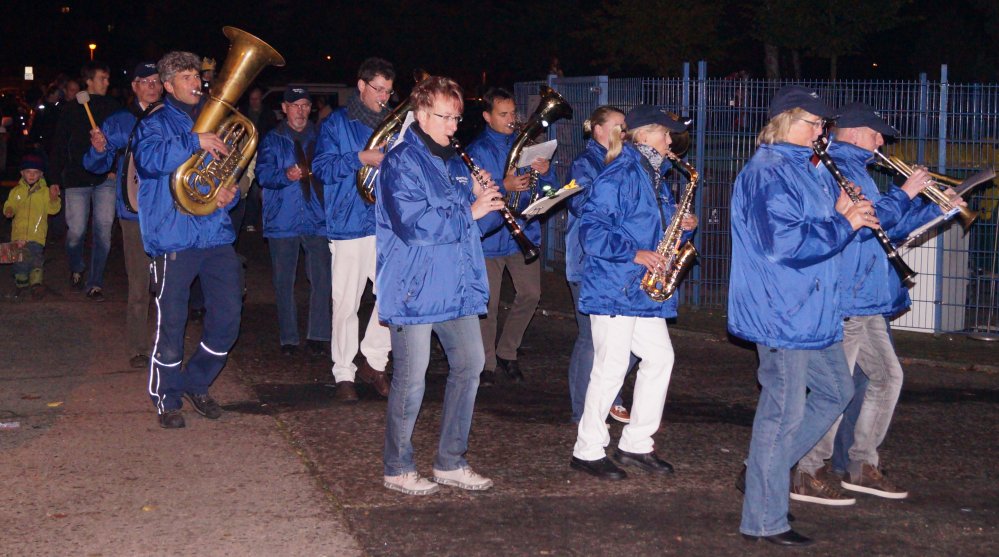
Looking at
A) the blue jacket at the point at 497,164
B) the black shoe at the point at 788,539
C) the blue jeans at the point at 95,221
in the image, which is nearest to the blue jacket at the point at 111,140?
the blue jeans at the point at 95,221

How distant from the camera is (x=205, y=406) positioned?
6.87 metres

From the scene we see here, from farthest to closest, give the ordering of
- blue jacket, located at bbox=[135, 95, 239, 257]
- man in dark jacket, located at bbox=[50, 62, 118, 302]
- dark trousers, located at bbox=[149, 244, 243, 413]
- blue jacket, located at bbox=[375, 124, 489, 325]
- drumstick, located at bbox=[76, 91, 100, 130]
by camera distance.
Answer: man in dark jacket, located at bbox=[50, 62, 118, 302], drumstick, located at bbox=[76, 91, 100, 130], dark trousers, located at bbox=[149, 244, 243, 413], blue jacket, located at bbox=[135, 95, 239, 257], blue jacket, located at bbox=[375, 124, 489, 325]

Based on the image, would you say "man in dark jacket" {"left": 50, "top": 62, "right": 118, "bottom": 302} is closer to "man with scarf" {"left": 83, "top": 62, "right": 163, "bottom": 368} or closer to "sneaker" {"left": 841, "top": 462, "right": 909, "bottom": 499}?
"man with scarf" {"left": 83, "top": 62, "right": 163, "bottom": 368}

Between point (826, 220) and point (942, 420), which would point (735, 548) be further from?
point (942, 420)

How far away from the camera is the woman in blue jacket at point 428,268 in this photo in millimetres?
5379

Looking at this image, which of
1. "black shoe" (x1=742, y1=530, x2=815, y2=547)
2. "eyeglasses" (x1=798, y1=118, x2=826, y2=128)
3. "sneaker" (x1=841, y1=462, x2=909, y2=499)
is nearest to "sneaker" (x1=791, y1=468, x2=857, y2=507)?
"sneaker" (x1=841, y1=462, x2=909, y2=499)

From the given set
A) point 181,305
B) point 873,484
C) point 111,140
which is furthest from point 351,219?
point 873,484

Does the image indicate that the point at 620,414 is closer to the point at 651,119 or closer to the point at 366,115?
the point at 651,119

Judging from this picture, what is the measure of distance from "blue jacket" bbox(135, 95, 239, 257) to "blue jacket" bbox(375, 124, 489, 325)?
1480 millimetres

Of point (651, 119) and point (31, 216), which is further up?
point (651, 119)

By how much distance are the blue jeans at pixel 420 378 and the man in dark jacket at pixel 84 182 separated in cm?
592

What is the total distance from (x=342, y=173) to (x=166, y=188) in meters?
1.20

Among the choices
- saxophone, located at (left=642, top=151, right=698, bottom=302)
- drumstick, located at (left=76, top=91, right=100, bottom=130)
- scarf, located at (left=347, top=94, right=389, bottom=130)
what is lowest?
saxophone, located at (left=642, top=151, right=698, bottom=302)

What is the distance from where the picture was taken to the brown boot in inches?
295
